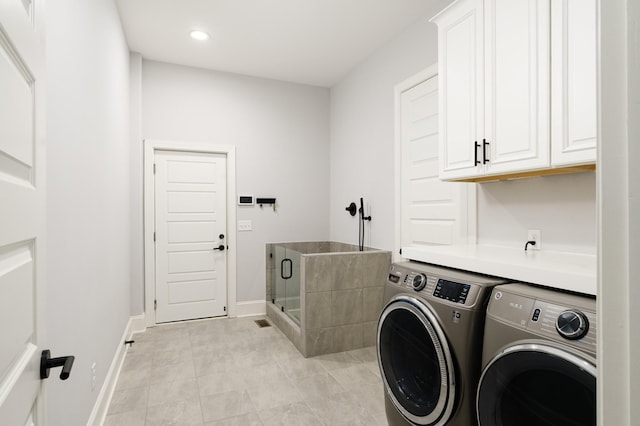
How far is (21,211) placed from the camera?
0.73 meters

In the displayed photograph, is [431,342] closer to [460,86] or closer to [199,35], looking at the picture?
[460,86]

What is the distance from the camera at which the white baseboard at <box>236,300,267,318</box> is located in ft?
14.3

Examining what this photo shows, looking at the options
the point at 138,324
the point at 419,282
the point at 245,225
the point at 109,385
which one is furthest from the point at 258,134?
the point at 419,282

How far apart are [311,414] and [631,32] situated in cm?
241

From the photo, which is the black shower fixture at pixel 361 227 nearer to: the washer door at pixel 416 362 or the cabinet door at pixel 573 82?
the washer door at pixel 416 362

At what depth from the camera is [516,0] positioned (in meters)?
1.76

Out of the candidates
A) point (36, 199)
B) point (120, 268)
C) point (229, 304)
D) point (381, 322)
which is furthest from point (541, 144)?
point (229, 304)

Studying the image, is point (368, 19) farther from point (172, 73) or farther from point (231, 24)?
point (172, 73)

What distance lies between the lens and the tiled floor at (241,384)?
2.23m

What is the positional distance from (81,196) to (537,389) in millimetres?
2124

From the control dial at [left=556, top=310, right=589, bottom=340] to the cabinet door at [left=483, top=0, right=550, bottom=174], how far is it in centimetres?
83

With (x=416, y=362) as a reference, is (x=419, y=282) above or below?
above

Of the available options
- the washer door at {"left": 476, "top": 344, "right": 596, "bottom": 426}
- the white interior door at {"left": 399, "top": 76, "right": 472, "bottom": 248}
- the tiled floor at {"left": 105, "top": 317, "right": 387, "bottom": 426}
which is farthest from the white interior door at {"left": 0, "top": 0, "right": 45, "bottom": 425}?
the white interior door at {"left": 399, "top": 76, "right": 472, "bottom": 248}

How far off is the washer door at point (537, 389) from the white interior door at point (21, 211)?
1.35m
